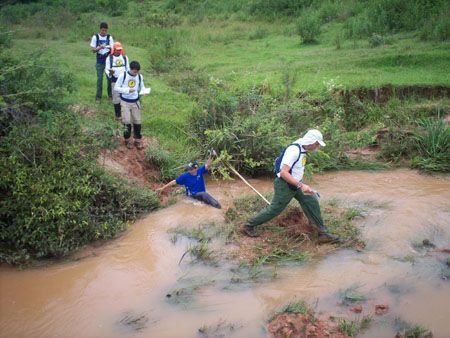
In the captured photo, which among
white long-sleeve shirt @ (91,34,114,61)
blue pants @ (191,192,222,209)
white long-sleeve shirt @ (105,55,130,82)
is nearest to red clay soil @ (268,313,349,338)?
blue pants @ (191,192,222,209)

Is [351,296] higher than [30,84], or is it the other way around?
[30,84]

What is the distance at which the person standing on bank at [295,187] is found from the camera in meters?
6.40

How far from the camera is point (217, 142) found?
9.44 m

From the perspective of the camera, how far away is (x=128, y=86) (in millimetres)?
8617

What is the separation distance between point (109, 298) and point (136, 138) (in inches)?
150

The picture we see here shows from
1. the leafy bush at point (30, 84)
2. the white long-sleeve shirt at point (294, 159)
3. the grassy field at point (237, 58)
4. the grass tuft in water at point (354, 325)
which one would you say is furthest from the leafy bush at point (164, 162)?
the grass tuft in water at point (354, 325)

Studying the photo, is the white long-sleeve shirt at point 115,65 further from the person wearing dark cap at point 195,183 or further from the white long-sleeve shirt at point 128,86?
the person wearing dark cap at point 195,183

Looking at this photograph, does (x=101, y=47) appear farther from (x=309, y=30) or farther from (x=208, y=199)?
(x=309, y=30)

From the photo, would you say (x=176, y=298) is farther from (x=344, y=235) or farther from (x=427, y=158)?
(x=427, y=158)

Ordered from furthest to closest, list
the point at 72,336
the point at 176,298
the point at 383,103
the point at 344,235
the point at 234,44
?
the point at 234,44, the point at 383,103, the point at 344,235, the point at 176,298, the point at 72,336

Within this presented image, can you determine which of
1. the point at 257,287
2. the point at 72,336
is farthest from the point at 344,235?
the point at 72,336

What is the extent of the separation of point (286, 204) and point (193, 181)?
6.07ft

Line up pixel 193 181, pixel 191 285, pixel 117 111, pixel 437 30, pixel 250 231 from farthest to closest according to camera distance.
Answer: pixel 437 30 → pixel 117 111 → pixel 193 181 → pixel 250 231 → pixel 191 285

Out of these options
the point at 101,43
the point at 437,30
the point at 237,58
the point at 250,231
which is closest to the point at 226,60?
the point at 237,58
